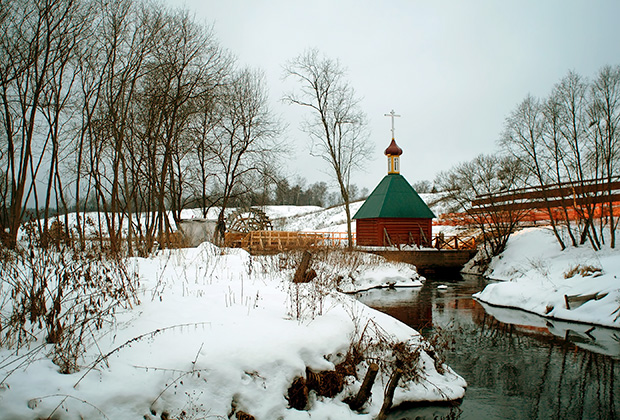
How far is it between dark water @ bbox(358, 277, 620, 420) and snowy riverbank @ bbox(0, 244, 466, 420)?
18.9 inches

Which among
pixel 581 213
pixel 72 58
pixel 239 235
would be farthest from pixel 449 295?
pixel 239 235

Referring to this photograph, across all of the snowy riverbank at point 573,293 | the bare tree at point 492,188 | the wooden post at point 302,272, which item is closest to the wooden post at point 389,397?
the wooden post at point 302,272

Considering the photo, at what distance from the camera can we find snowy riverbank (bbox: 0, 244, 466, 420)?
339 centimetres

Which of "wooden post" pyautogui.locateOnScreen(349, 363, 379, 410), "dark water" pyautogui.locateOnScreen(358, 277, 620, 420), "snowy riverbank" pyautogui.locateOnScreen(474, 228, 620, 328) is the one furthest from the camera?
"snowy riverbank" pyautogui.locateOnScreen(474, 228, 620, 328)

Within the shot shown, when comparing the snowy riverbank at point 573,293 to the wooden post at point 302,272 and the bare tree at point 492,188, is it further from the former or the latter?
the wooden post at point 302,272

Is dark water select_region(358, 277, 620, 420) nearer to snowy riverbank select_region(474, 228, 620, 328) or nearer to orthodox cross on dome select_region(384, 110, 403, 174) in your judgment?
snowy riverbank select_region(474, 228, 620, 328)

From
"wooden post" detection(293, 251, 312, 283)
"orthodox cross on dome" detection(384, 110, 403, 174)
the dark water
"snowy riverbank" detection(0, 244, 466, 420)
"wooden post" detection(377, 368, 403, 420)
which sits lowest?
the dark water

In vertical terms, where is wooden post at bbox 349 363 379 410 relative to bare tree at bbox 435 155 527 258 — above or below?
below

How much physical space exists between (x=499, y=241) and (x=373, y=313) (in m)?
18.6

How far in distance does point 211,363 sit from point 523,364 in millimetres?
5499

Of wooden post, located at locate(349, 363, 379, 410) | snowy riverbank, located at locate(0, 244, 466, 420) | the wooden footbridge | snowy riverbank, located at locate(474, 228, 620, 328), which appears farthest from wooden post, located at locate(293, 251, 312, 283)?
the wooden footbridge

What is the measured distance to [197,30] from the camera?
14516 mm

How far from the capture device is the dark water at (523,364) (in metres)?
5.14

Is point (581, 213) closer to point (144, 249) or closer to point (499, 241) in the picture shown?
point (499, 241)
